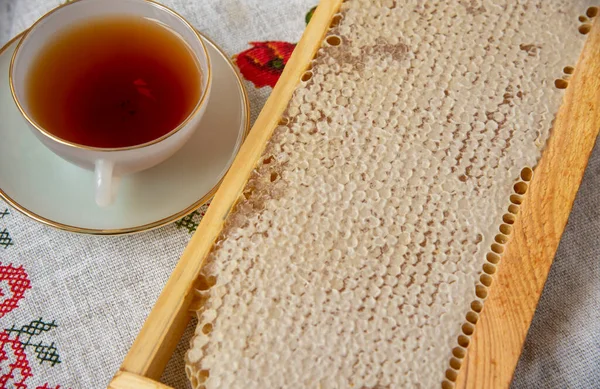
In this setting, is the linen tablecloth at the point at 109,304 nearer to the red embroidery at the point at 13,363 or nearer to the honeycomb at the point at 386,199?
the red embroidery at the point at 13,363

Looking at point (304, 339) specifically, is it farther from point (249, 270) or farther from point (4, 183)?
point (4, 183)

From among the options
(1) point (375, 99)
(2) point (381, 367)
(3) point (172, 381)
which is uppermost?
(1) point (375, 99)

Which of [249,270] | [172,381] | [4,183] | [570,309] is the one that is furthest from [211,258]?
[570,309]

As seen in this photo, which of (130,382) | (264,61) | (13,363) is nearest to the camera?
(130,382)

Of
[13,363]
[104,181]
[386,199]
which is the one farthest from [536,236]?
[13,363]

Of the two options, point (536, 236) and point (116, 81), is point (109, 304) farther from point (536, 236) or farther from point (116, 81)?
point (536, 236)

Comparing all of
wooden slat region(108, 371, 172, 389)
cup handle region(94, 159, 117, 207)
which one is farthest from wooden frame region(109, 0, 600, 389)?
cup handle region(94, 159, 117, 207)
